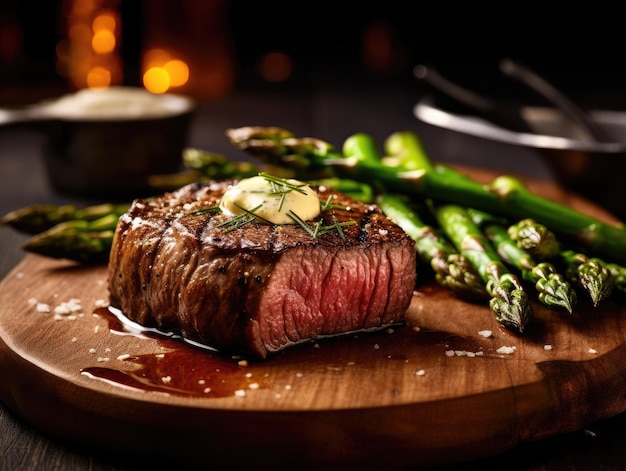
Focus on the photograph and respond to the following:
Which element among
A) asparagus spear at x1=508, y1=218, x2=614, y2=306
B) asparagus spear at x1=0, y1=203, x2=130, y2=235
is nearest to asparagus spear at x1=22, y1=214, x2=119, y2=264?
asparagus spear at x1=0, y1=203, x2=130, y2=235

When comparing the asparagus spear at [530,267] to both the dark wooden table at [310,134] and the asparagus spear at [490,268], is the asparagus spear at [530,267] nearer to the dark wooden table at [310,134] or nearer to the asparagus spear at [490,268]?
the asparagus spear at [490,268]

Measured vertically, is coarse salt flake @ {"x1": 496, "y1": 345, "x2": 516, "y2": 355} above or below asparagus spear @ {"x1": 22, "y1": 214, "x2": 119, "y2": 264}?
above

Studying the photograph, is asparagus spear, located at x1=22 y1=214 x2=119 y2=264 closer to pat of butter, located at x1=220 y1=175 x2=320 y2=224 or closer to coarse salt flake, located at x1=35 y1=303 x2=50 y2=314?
coarse salt flake, located at x1=35 y1=303 x2=50 y2=314

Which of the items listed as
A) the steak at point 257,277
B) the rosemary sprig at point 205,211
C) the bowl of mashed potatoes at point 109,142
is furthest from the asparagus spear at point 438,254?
the bowl of mashed potatoes at point 109,142

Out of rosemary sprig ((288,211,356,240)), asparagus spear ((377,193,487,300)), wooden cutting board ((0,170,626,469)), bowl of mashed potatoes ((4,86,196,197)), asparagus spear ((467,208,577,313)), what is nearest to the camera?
wooden cutting board ((0,170,626,469))

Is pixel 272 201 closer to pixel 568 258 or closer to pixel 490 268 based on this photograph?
pixel 490 268

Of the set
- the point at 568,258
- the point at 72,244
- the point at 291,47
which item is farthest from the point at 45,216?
the point at 291,47

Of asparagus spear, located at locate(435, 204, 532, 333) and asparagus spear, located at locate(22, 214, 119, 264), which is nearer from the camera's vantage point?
asparagus spear, located at locate(435, 204, 532, 333)
